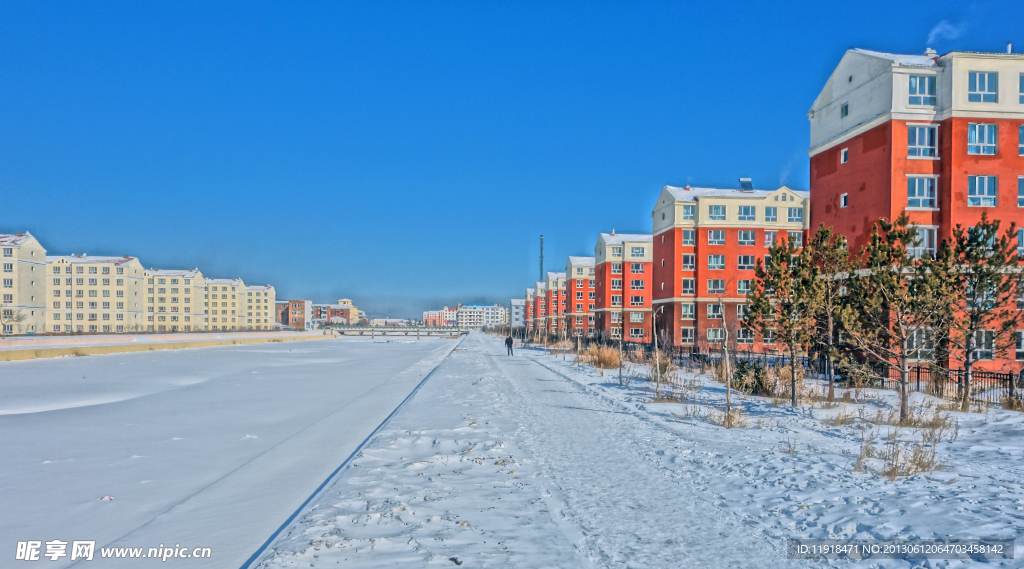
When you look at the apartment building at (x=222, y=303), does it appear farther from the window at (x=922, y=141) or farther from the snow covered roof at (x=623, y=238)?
the window at (x=922, y=141)

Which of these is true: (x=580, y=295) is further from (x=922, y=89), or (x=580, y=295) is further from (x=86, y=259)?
(x=86, y=259)

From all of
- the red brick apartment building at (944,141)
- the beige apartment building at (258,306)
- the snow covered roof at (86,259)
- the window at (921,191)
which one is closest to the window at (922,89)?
the red brick apartment building at (944,141)

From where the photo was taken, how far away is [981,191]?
2184 cm

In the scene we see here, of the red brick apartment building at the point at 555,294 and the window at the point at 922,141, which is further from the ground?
the window at the point at 922,141

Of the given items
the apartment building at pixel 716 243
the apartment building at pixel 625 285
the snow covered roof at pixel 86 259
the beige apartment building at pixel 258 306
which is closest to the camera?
the apartment building at pixel 716 243

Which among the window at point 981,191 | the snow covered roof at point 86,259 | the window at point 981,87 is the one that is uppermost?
the window at point 981,87

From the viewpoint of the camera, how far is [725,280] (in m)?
46.6

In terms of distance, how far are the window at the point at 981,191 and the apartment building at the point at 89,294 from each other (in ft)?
360

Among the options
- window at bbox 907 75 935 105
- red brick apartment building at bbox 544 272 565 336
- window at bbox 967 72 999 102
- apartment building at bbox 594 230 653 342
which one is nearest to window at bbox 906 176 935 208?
window at bbox 907 75 935 105

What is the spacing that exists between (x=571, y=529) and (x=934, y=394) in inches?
658

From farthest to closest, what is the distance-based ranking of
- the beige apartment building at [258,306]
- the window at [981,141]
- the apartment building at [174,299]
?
the beige apartment building at [258,306]
the apartment building at [174,299]
the window at [981,141]

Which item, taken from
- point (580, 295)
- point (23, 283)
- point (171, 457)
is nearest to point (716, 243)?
point (580, 295)

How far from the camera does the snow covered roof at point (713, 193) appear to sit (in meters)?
47.0

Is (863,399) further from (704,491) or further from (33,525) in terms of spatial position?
(33,525)
